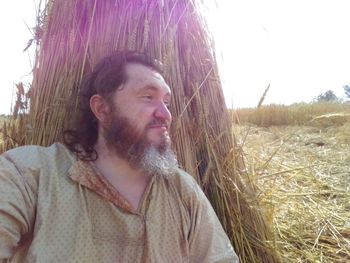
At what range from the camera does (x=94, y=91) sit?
158 centimetres

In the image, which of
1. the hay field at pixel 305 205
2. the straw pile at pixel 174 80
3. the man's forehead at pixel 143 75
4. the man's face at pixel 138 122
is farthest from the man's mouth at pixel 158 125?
the hay field at pixel 305 205

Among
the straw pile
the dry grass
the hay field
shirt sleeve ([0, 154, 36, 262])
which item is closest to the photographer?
shirt sleeve ([0, 154, 36, 262])

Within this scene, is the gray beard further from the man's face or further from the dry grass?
the dry grass

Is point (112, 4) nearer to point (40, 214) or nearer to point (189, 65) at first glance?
point (189, 65)

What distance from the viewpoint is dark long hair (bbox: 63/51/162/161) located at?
4.85 feet

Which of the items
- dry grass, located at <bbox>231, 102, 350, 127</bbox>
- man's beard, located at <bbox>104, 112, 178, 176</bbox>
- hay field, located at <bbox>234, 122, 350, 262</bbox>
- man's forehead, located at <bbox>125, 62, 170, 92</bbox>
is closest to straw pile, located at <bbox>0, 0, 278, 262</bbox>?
hay field, located at <bbox>234, 122, 350, 262</bbox>

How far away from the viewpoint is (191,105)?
1.88 metres

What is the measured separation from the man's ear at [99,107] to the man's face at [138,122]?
1.7 inches

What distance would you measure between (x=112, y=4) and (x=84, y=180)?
2.60 ft

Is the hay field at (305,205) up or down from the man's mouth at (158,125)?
down

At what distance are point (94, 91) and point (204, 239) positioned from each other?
1.99 feet

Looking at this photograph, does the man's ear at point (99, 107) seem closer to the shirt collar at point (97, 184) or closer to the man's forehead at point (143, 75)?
the man's forehead at point (143, 75)

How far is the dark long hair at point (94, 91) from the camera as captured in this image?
1.48 meters

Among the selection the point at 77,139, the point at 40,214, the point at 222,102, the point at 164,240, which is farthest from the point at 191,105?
the point at 40,214
